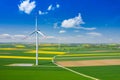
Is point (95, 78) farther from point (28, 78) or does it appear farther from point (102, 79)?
point (28, 78)

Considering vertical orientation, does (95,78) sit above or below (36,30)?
below

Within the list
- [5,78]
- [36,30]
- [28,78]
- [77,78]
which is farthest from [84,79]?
[36,30]

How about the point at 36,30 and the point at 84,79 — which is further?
the point at 36,30

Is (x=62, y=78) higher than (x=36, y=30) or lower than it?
lower

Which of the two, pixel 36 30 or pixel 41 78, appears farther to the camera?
pixel 36 30

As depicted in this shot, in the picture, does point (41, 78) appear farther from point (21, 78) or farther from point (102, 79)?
point (102, 79)

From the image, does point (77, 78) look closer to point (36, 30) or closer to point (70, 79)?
point (70, 79)

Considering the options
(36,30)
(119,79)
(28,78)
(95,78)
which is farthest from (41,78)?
(36,30)
